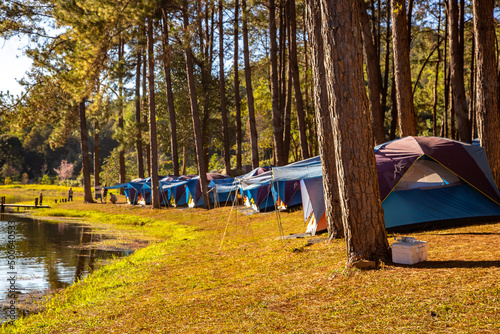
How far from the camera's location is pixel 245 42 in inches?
827

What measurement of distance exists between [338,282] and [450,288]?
54.5 inches

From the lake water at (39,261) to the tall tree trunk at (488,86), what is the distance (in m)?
9.42

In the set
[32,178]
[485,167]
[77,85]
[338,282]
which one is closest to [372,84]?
[485,167]

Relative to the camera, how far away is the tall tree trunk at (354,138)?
6.21 metres

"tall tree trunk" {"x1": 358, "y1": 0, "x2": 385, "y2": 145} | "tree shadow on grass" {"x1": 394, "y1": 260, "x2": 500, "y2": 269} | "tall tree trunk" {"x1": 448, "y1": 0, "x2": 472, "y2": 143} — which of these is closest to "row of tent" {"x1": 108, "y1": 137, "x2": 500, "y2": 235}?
"tall tree trunk" {"x1": 448, "y1": 0, "x2": 472, "y2": 143}

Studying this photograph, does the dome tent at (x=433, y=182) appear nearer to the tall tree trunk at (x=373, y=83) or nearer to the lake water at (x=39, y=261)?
the tall tree trunk at (x=373, y=83)

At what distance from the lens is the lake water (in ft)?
25.7

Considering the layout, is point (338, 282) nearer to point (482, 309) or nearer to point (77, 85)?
point (482, 309)

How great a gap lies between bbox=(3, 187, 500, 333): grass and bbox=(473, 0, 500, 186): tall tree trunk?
2.26 metres

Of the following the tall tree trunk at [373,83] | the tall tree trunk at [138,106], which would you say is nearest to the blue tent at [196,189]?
the tall tree trunk at [138,106]

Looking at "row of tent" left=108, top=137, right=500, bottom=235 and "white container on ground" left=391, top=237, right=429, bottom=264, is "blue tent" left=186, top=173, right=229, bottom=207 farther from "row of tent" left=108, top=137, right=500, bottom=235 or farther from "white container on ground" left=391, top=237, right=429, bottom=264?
"white container on ground" left=391, top=237, right=429, bottom=264

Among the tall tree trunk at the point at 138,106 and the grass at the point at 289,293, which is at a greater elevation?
the tall tree trunk at the point at 138,106

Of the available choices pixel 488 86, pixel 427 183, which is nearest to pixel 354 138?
pixel 427 183

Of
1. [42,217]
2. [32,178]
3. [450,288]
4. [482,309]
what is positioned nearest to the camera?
[482,309]
